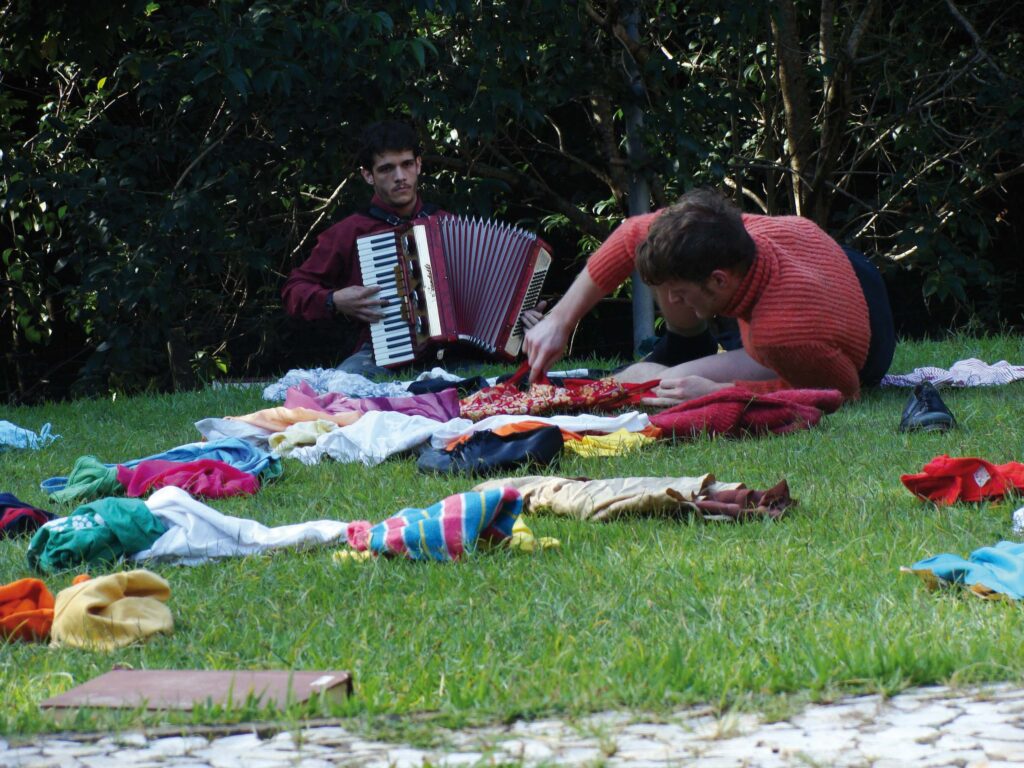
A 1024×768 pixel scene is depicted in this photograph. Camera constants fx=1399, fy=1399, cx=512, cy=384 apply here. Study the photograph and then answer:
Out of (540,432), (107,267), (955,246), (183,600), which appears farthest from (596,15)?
(183,600)

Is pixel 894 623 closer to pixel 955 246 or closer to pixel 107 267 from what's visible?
pixel 107 267

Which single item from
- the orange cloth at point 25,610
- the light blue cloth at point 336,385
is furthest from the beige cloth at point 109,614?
the light blue cloth at point 336,385

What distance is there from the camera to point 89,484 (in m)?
3.66

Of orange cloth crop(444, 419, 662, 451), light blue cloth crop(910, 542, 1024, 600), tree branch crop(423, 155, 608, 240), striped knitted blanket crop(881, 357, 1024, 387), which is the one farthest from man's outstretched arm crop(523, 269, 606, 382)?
tree branch crop(423, 155, 608, 240)

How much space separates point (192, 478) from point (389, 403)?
1.23m

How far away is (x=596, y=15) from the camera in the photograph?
798 centimetres

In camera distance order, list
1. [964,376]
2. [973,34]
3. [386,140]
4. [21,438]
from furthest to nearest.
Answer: [973,34] < [386,140] < [964,376] < [21,438]

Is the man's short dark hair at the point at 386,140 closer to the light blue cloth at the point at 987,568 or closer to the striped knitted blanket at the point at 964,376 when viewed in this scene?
the striped knitted blanket at the point at 964,376

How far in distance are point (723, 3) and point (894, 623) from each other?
6.03 meters

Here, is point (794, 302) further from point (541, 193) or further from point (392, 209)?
point (541, 193)

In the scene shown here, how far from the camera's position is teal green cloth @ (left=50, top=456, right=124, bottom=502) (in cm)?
363

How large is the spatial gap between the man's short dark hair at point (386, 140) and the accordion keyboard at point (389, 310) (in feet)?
1.73

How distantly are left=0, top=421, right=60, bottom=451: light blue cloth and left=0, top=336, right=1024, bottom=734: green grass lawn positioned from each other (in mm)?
1651

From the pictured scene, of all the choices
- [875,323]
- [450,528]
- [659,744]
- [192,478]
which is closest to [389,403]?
[192,478]
